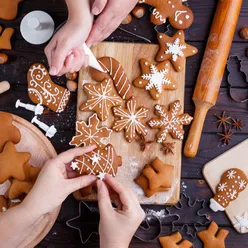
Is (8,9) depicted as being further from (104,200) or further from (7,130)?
(104,200)

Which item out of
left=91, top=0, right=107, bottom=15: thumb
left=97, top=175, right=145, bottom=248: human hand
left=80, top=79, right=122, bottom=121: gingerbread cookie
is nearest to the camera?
left=91, top=0, right=107, bottom=15: thumb

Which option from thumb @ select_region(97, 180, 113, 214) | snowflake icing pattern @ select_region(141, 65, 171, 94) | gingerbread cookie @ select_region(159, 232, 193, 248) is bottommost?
gingerbread cookie @ select_region(159, 232, 193, 248)

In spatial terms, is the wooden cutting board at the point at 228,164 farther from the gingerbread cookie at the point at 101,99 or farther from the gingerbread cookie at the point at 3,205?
the gingerbread cookie at the point at 3,205

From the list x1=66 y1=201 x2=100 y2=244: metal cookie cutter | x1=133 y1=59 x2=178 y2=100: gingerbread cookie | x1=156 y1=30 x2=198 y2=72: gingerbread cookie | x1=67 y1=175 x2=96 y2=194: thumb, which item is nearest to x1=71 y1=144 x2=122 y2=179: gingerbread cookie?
x1=67 y1=175 x2=96 y2=194: thumb

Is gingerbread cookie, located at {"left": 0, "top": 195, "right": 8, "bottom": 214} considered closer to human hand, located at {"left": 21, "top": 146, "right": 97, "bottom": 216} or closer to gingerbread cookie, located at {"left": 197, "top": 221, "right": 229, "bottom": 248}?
human hand, located at {"left": 21, "top": 146, "right": 97, "bottom": 216}

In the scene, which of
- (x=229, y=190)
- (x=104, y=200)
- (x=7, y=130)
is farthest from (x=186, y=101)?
(x=7, y=130)

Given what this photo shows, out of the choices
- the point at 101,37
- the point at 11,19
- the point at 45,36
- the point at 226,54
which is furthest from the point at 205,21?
the point at 11,19

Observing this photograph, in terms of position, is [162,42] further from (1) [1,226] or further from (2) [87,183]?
(1) [1,226]
